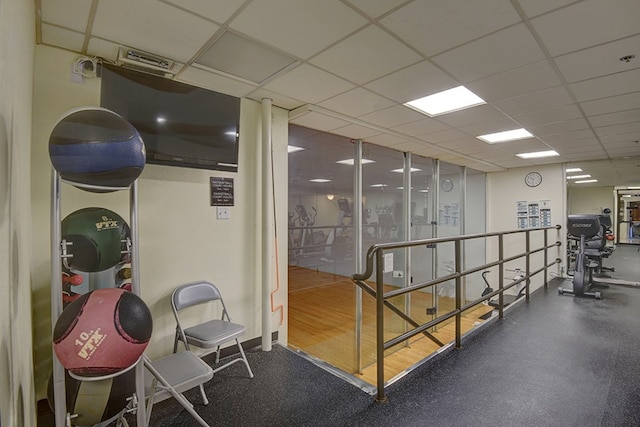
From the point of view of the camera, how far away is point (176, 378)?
1.89 metres

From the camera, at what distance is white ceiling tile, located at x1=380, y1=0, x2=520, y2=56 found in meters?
1.68

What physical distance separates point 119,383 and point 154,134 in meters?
1.69

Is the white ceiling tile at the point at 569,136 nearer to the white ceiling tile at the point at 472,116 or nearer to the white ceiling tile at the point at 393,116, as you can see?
the white ceiling tile at the point at 472,116

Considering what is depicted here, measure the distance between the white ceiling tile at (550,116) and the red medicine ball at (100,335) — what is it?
13.2ft

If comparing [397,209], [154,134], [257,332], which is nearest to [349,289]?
[397,209]

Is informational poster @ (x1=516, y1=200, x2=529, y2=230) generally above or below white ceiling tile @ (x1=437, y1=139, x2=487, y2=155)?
below

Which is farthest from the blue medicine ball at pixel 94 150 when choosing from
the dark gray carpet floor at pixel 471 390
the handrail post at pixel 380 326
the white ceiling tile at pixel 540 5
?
the white ceiling tile at pixel 540 5

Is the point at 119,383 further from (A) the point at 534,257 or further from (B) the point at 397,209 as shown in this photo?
(A) the point at 534,257

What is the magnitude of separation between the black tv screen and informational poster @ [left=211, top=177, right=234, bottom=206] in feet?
0.53

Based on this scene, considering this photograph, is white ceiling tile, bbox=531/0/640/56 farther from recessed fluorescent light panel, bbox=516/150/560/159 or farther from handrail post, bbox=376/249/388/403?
recessed fluorescent light panel, bbox=516/150/560/159

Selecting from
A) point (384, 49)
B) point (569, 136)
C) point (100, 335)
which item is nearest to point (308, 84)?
point (384, 49)

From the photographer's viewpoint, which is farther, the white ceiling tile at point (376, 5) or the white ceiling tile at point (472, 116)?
the white ceiling tile at point (472, 116)

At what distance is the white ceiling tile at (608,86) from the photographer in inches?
97.0

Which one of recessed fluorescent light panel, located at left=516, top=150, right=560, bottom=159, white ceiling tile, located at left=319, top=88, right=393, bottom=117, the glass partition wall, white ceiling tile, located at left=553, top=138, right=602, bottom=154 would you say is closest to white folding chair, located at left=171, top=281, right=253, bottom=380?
the glass partition wall
